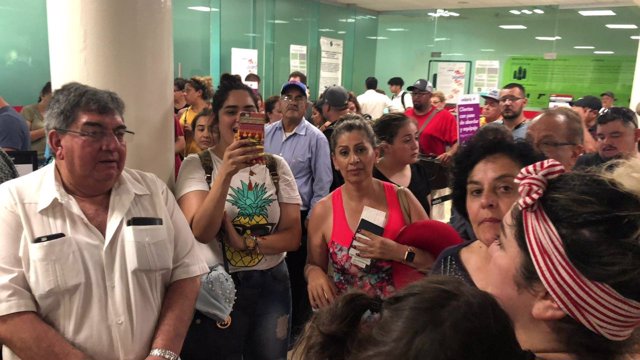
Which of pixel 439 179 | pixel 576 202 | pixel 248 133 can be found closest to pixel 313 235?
pixel 248 133

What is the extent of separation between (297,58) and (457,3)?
3767mm

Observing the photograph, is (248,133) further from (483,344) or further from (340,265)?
(483,344)

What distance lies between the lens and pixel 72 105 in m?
1.62

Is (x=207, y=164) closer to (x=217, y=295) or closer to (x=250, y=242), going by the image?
(x=250, y=242)

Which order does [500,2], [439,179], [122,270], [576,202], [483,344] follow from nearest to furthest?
[483,344], [576,202], [122,270], [439,179], [500,2]

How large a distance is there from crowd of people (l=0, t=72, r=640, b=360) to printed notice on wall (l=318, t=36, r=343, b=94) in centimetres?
811

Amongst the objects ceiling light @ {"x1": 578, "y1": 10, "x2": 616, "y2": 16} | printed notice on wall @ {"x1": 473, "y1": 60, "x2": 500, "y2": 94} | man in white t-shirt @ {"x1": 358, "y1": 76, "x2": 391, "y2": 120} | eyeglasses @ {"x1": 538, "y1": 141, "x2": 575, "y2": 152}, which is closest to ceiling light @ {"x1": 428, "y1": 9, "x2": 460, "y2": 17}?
printed notice on wall @ {"x1": 473, "y1": 60, "x2": 500, "y2": 94}

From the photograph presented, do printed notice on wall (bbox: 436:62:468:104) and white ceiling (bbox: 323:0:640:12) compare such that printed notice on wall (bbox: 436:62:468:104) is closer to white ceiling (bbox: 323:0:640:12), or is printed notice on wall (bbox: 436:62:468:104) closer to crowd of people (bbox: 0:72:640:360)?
white ceiling (bbox: 323:0:640:12)

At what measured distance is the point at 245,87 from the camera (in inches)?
92.5

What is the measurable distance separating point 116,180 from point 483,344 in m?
1.42

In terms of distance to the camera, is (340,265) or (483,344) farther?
(340,265)

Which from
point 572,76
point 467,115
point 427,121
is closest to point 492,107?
point 427,121

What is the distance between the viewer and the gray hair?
1612 mm

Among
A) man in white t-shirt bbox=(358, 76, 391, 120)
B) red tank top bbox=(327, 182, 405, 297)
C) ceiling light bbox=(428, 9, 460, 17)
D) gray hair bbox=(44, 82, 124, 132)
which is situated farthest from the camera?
ceiling light bbox=(428, 9, 460, 17)
